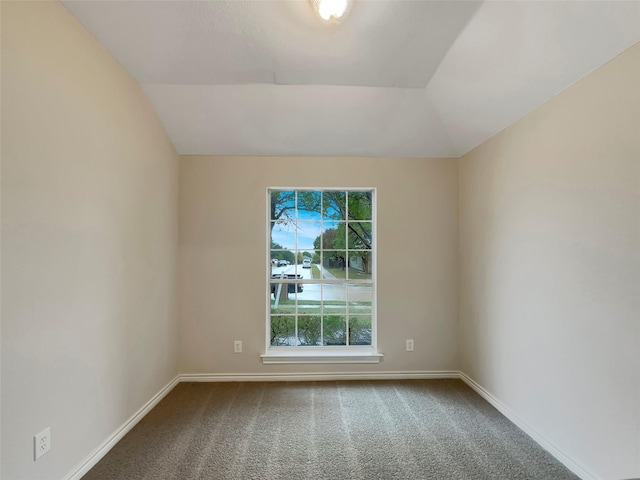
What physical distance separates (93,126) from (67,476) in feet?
6.24

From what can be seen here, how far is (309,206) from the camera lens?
3.14m

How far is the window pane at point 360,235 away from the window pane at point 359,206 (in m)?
0.07

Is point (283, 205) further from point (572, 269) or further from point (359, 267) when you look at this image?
point (572, 269)

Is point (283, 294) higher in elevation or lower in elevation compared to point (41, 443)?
higher

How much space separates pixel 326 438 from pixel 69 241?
193cm

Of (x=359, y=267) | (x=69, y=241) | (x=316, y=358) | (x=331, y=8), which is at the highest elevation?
(x=331, y=8)

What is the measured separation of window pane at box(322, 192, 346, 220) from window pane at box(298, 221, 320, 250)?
15cm

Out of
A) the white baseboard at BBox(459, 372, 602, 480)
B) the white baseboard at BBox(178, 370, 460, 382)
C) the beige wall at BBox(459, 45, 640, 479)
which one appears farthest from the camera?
the white baseboard at BBox(178, 370, 460, 382)

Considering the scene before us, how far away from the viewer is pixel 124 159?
6.82 feet

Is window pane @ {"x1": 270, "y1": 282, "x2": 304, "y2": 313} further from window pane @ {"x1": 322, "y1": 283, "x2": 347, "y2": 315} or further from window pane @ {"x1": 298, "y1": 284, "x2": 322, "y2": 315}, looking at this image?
window pane @ {"x1": 322, "y1": 283, "x2": 347, "y2": 315}

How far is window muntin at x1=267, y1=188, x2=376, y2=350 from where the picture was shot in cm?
311

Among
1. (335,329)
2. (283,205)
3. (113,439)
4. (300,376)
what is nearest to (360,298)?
(335,329)

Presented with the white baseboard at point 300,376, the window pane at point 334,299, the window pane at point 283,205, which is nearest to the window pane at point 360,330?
the window pane at point 334,299

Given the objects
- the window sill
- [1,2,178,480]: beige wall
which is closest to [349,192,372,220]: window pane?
the window sill
